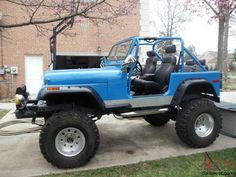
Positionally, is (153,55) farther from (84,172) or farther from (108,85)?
(84,172)

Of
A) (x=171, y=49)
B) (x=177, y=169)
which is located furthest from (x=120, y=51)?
(x=177, y=169)

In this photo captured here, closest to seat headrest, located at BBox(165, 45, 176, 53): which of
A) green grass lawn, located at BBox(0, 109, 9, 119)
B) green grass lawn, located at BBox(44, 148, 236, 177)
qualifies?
green grass lawn, located at BBox(44, 148, 236, 177)

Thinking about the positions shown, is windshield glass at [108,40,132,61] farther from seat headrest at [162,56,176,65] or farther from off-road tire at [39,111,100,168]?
off-road tire at [39,111,100,168]

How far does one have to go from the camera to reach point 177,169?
3.97m

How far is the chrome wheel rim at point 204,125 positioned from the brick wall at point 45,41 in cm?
761

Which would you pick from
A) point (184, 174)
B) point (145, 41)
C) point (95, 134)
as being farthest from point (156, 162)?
point (145, 41)

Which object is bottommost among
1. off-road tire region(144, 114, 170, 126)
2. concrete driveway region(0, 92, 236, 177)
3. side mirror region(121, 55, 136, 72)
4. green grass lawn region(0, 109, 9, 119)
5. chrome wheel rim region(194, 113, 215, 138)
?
concrete driveway region(0, 92, 236, 177)

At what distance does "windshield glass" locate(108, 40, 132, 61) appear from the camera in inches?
203

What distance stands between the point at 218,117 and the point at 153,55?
1.95 meters

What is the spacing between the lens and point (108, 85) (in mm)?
4379

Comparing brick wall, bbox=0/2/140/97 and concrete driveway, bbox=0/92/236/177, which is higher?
brick wall, bbox=0/2/140/97

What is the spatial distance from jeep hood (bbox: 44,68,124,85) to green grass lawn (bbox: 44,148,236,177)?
1.40 meters

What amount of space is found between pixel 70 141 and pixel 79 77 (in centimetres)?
103

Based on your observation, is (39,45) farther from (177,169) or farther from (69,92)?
(177,169)
